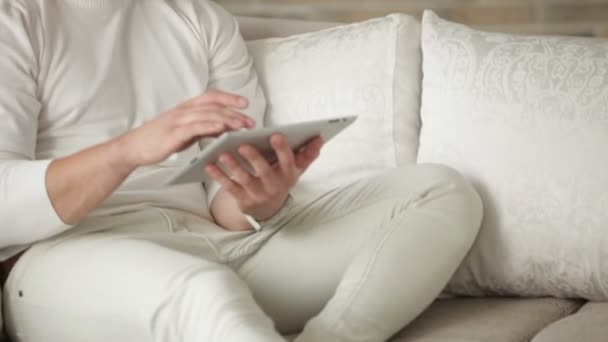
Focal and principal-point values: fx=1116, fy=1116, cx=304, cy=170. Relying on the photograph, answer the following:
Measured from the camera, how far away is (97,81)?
1.70 metres

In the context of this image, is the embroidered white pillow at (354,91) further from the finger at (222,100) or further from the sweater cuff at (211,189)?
the finger at (222,100)

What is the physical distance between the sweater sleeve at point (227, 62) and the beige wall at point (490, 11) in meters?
0.71

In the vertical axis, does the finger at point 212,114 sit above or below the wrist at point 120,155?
above

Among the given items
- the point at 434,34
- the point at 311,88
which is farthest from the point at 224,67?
the point at 434,34

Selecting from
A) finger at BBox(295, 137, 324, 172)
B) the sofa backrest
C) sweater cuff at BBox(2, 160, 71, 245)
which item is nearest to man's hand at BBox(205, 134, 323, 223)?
finger at BBox(295, 137, 324, 172)

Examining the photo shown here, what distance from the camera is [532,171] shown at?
5.57ft

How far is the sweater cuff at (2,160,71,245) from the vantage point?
1449 millimetres

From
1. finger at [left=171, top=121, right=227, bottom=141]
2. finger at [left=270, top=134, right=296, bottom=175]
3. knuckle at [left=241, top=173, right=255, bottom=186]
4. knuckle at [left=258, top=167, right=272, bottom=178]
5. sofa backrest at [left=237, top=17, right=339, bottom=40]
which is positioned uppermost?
finger at [left=171, top=121, right=227, bottom=141]

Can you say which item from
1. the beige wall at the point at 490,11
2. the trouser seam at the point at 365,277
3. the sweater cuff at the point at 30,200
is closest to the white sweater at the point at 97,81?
the sweater cuff at the point at 30,200

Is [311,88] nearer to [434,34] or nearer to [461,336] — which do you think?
[434,34]

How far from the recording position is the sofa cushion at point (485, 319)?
1.49 meters

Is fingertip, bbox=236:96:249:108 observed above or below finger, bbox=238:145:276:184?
above

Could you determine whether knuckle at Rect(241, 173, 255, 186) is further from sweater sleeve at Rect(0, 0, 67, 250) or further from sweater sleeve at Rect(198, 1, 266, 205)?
sweater sleeve at Rect(198, 1, 266, 205)

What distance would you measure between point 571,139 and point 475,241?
0.21 meters
